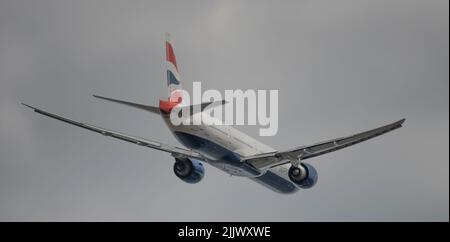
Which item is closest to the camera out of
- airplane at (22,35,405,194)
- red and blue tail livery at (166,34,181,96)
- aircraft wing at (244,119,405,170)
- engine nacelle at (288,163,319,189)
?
aircraft wing at (244,119,405,170)

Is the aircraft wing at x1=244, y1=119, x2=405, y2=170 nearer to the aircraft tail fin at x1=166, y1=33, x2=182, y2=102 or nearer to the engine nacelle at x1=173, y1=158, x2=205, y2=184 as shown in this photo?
the engine nacelle at x1=173, y1=158, x2=205, y2=184

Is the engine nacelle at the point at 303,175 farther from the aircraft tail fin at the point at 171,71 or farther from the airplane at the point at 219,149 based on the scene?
the aircraft tail fin at the point at 171,71

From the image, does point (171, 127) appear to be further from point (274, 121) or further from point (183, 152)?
point (274, 121)

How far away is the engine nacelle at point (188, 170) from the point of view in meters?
74.4

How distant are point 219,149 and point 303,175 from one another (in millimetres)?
7972

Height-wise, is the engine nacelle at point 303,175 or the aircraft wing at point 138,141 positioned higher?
the aircraft wing at point 138,141

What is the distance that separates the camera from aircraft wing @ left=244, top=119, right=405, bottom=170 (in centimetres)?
6194

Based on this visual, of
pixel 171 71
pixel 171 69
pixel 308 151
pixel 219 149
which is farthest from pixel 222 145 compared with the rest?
pixel 171 69

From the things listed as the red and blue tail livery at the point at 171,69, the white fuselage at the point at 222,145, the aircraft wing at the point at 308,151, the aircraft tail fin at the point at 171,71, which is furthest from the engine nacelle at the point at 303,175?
the red and blue tail livery at the point at 171,69

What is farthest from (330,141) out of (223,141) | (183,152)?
(183,152)

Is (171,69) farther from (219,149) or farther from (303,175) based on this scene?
(303,175)

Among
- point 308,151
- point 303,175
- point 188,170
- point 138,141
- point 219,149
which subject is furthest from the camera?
point 188,170

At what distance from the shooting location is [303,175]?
2857 inches

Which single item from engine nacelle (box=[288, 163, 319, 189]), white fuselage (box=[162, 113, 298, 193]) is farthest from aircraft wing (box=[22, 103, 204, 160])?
engine nacelle (box=[288, 163, 319, 189])
